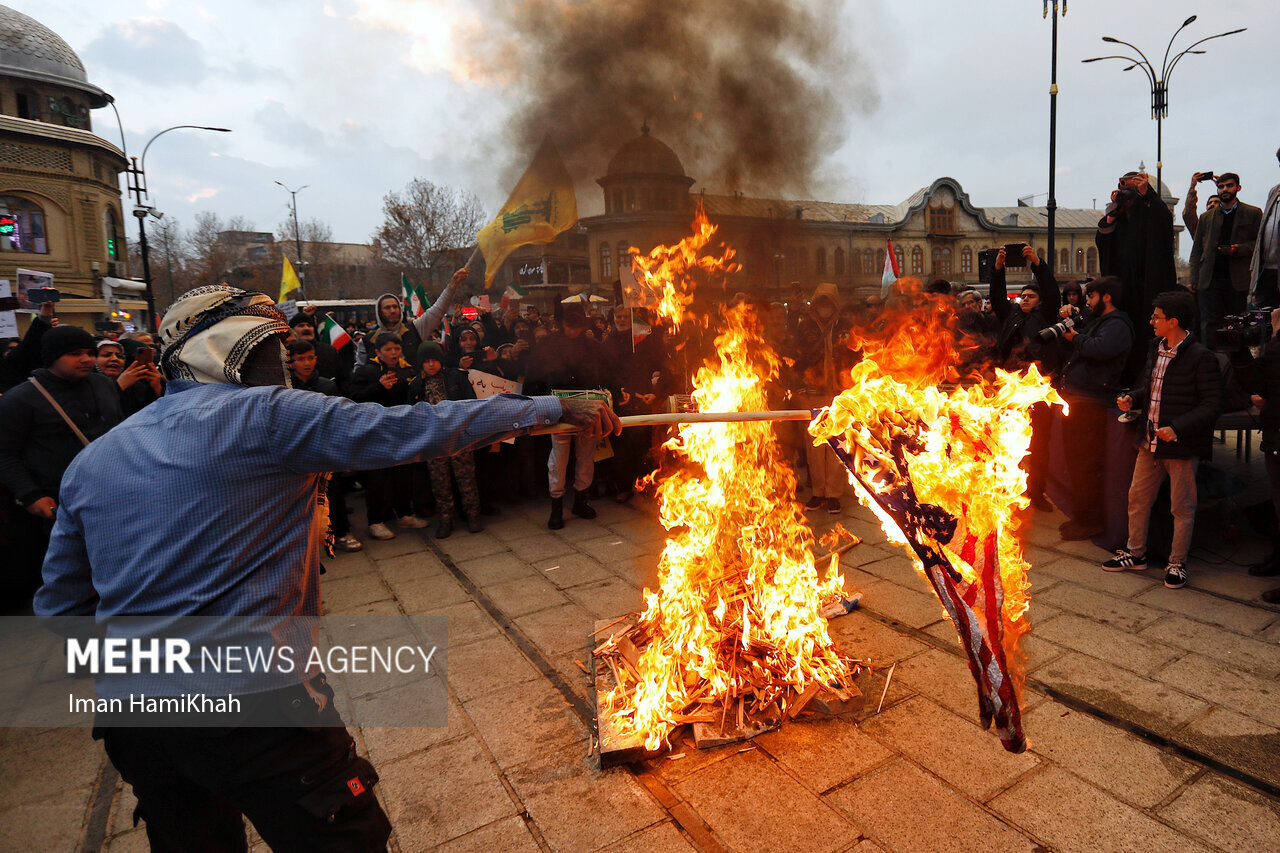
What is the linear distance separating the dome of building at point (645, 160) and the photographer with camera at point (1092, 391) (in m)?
4.41

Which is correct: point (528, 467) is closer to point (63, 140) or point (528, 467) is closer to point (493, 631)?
point (493, 631)

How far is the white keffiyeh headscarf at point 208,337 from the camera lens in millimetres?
2168

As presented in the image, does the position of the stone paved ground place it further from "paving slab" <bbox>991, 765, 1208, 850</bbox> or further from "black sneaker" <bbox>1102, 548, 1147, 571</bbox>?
"black sneaker" <bbox>1102, 548, 1147, 571</bbox>

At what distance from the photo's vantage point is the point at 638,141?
308 inches

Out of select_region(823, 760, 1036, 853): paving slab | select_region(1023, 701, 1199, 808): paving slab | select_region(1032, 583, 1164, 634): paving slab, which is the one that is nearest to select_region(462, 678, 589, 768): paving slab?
select_region(823, 760, 1036, 853): paving slab

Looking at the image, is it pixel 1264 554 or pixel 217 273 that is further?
pixel 217 273

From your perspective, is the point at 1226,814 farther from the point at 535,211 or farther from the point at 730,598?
the point at 535,211

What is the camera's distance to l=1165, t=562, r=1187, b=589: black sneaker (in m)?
5.37

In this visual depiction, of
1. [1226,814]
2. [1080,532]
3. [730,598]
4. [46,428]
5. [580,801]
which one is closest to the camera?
[1226,814]

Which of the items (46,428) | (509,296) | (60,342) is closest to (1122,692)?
(46,428)

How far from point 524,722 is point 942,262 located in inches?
2025

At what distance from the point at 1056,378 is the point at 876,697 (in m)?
4.88

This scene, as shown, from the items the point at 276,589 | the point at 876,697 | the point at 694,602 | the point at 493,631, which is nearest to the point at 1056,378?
the point at 876,697

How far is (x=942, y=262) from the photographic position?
48.8 m
